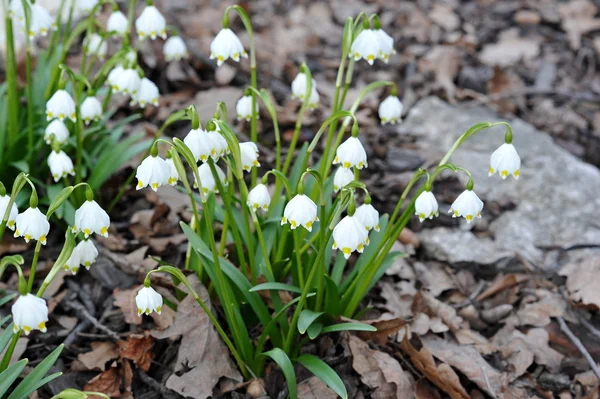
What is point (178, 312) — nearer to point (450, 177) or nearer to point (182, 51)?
point (182, 51)

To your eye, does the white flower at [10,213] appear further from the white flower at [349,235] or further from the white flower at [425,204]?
the white flower at [425,204]

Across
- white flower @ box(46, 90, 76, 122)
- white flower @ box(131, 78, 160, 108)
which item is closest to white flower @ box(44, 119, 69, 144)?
white flower @ box(46, 90, 76, 122)

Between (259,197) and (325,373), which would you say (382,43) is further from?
(325,373)

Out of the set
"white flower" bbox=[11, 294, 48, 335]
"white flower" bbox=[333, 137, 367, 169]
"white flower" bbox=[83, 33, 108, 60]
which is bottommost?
"white flower" bbox=[11, 294, 48, 335]

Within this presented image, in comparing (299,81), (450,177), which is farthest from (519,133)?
(299,81)

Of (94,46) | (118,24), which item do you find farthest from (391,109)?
(94,46)

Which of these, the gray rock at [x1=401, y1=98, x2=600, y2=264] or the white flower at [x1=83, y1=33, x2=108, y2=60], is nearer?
the white flower at [x1=83, y1=33, x2=108, y2=60]

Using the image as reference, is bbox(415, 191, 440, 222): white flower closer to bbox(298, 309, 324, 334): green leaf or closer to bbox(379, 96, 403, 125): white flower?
bbox(298, 309, 324, 334): green leaf
